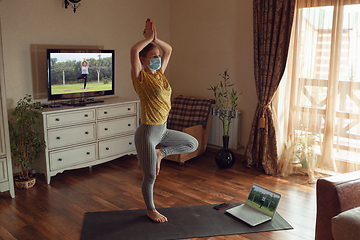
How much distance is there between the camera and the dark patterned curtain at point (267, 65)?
4.03m

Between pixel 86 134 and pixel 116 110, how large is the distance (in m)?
0.53

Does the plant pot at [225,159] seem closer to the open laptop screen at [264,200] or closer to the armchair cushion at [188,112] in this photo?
the armchair cushion at [188,112]

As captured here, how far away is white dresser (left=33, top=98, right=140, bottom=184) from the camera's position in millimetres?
3822

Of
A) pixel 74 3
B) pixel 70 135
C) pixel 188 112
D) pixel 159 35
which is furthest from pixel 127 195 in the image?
pixel 159 35

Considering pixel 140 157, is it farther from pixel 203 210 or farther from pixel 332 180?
pixel 332 180

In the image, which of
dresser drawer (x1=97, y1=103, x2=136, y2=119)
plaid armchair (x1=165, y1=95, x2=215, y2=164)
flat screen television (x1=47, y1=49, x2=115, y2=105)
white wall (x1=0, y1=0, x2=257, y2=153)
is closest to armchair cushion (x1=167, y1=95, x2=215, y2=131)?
plaid armchair (x1=165, y1=95, x2=215, y2=164)

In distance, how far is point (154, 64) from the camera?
267cm

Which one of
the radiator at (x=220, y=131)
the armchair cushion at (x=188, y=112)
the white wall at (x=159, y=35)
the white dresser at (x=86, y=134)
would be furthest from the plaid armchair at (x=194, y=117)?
the white dresser at (x=86, y=134)

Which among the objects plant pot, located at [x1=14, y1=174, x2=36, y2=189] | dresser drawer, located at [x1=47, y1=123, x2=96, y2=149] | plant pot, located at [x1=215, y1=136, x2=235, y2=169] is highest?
dresser drawer, located at [x1=47, y1=123, x2=96, y2=149]

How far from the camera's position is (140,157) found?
9.04 ft

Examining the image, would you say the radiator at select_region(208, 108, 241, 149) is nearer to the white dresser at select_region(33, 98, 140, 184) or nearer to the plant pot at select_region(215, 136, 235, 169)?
the plant pot at select_region(215, 136, 235, 169)

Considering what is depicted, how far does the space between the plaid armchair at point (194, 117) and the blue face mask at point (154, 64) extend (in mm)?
2041

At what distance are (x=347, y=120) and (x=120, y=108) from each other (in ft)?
9.21

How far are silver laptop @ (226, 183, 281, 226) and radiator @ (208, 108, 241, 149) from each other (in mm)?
1642
